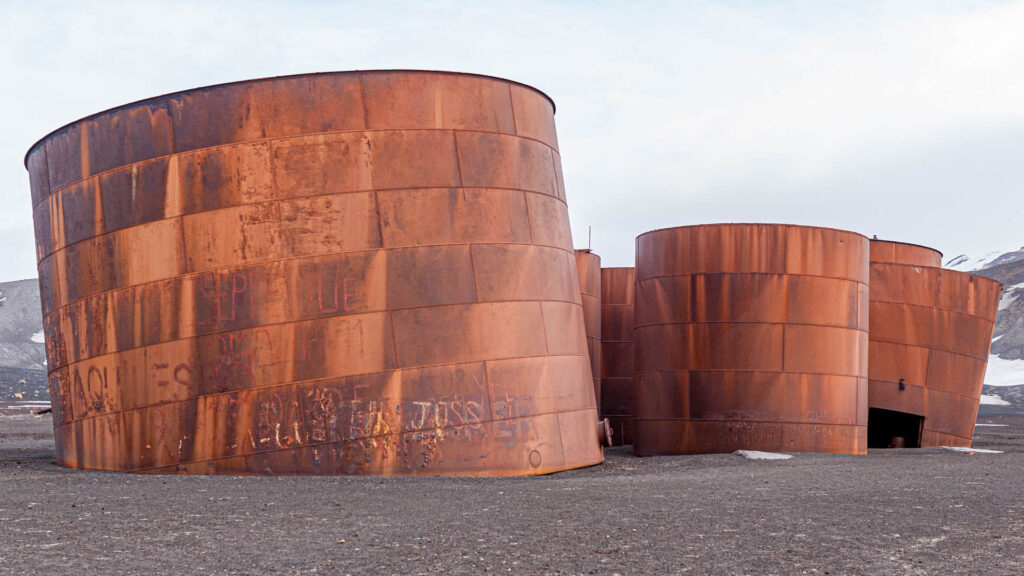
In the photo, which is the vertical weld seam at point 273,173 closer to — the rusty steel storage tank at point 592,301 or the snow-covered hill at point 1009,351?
the rusty steel storage tank at point 592,301

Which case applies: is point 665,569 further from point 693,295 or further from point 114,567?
point 693,295

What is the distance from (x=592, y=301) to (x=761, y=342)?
24.3 ft

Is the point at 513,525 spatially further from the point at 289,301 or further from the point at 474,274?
the point at 289,301

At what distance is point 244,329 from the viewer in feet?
42.5

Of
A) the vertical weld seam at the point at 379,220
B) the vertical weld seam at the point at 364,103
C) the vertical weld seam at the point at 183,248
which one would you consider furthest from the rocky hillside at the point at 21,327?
the vertical weld seam at the point at 379,220

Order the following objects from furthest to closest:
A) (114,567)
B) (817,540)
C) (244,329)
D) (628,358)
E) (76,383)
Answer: (628,358), (76,383), (244,329), (817,540), (114,567)

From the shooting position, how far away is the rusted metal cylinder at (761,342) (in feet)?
62.7

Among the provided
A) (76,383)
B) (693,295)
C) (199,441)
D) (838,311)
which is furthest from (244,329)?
(838,311)

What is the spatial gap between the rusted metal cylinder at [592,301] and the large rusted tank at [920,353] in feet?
23.2

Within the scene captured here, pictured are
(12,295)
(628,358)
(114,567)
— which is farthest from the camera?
(12,295)

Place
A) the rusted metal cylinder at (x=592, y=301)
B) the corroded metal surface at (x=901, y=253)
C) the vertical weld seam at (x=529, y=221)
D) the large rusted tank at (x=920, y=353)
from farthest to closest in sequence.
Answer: the rusted metal cylinder at (x=592, y=301), the corroded metal surface at (x=901, y=253), the large rusted tank at (x=920, y=353), the vertical weld seam at (x=529, y=221)

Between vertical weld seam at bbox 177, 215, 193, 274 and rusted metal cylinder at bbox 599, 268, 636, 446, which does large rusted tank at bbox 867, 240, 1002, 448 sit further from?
vertical weld seam at bbox 177, 215, 193, 274

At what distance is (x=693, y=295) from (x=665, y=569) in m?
13.6

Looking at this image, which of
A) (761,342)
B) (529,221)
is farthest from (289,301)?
(761,342)
